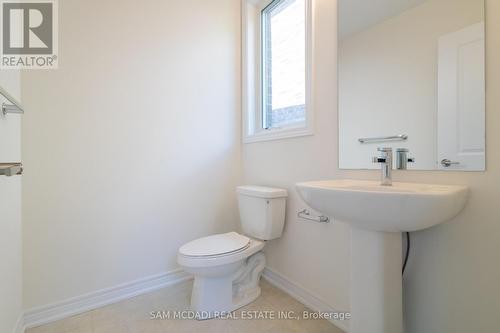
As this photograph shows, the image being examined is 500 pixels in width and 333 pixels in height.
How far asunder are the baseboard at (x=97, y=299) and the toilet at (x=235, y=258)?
1.32ft

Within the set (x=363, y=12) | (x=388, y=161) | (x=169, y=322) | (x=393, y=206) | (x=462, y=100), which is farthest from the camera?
(x=169, y=322)

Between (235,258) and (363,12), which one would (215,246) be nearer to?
(235,258)

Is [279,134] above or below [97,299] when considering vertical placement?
above

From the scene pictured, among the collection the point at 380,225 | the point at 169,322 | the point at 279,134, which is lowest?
the point at 169,322

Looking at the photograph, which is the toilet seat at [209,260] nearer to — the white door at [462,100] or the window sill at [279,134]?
the window sill at [279,134]

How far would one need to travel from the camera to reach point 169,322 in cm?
144

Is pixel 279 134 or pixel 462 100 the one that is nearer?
pixel 462 100

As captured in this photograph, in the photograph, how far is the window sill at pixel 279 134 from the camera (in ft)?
5.19

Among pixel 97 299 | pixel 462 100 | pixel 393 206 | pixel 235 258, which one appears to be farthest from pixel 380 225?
pixel 97 299

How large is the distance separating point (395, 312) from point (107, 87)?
1.97 meters

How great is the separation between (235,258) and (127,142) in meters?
1.06

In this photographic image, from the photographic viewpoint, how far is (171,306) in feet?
5.20

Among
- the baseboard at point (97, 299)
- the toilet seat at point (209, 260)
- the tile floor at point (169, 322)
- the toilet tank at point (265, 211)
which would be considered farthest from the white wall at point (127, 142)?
the toilet seat at point (209, 260)

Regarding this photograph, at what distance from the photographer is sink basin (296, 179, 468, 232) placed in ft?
2.46
